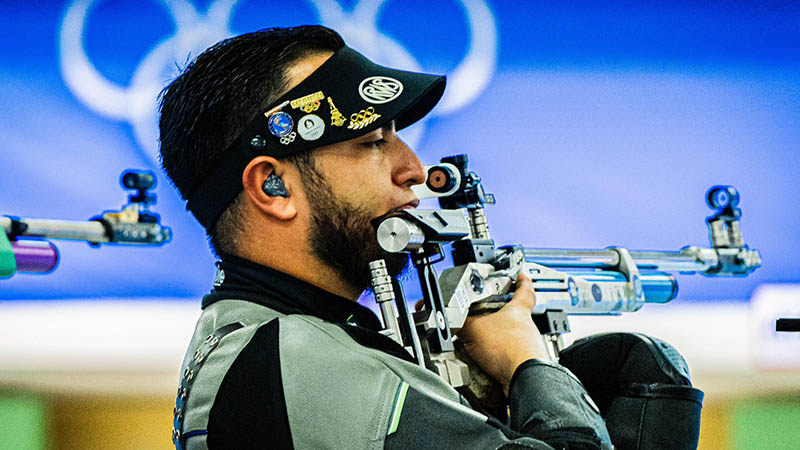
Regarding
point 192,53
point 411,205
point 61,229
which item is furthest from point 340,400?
point 192,53

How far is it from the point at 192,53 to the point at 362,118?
4.01 feet

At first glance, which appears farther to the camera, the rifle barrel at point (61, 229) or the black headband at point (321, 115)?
the rifle barrel at point (61, 229)

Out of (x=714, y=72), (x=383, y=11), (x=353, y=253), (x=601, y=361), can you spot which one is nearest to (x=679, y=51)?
(x=714, y=72)

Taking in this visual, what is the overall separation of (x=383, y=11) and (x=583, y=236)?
0.78 metres

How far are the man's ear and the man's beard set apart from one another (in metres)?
0.02

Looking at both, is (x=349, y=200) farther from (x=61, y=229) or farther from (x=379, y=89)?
(x=61, y=229)

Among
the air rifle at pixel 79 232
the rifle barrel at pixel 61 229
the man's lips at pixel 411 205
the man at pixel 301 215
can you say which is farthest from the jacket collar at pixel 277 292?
the rifle barrel at pixel 61 229

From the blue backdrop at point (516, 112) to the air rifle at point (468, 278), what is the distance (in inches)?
31.4

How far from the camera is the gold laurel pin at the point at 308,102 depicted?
107 cm

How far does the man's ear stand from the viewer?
1.08 meters

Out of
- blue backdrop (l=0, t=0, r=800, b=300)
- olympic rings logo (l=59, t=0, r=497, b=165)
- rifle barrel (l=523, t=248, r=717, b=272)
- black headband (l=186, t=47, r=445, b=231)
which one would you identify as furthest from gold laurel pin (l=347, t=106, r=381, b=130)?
blue backdrop (l=0, t=0, r=800, b=300)

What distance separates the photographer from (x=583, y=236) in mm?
Answer: 2600

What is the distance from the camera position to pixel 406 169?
110cm

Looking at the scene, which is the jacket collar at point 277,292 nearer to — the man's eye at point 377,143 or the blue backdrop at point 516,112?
the man's eye at point 377,143
